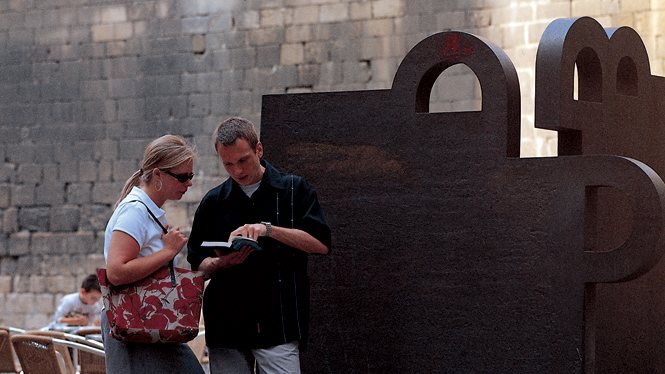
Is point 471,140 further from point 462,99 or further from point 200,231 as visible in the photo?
point 462,99

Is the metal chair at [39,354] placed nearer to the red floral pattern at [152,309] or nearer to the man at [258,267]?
the man at [258,267]

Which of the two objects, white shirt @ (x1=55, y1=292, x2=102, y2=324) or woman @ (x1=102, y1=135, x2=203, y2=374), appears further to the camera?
white shirt @ (x1=55, y1=292, x2=102, y2=324)

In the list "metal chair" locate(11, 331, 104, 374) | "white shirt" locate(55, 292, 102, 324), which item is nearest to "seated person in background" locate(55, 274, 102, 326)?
"white shirt" locate(55, 292, 102, 324)

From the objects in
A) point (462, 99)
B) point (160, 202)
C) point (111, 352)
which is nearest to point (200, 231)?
point (160, 202)

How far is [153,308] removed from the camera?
10.6 ft

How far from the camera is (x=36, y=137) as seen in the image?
12.8m

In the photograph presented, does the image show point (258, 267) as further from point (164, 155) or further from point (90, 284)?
point (90, 284)

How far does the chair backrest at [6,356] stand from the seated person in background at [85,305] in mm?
1494

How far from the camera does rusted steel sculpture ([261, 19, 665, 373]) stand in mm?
3732

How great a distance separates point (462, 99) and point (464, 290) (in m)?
6.68

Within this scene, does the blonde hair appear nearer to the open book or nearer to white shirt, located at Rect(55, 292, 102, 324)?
the open book

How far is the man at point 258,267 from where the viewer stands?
3449 mm

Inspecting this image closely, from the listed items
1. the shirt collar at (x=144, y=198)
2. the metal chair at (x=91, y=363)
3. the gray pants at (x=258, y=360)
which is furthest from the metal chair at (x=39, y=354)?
the shirt collar at (x=144, y=198)

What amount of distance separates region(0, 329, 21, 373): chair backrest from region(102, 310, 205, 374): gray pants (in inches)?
118
